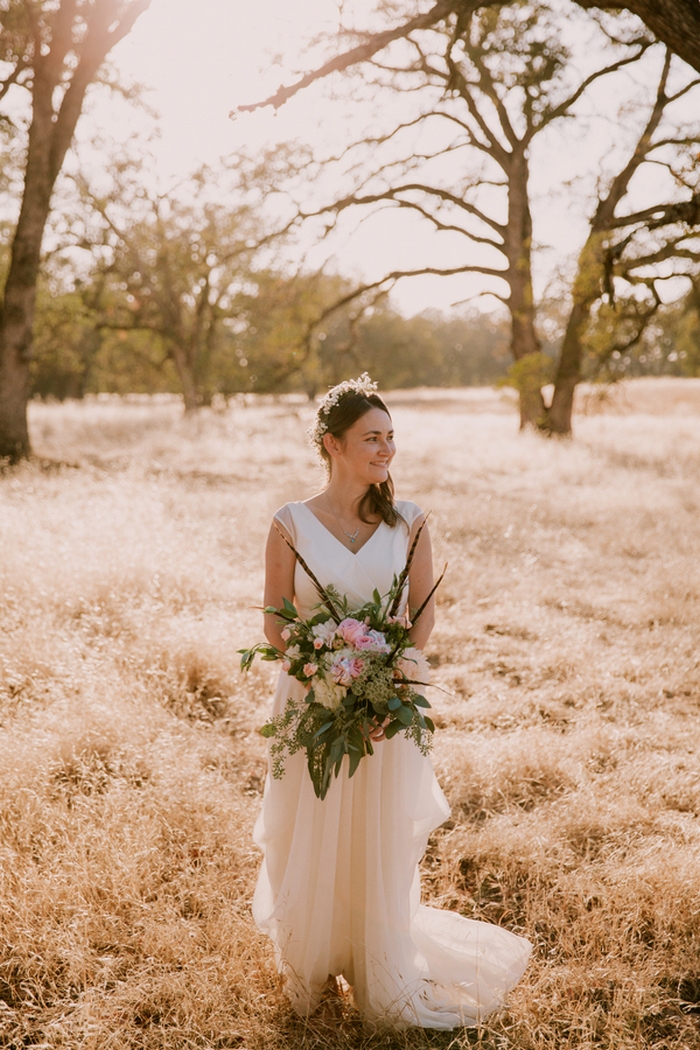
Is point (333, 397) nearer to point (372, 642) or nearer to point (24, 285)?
point (372, 642)

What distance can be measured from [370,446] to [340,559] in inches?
16.8

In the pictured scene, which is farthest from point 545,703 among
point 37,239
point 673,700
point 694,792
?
point 37,239

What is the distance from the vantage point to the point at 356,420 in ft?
9.30

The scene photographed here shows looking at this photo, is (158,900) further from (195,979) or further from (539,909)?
(539,909)

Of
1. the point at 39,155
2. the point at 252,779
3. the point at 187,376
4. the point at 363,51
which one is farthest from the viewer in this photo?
the point at 187,376

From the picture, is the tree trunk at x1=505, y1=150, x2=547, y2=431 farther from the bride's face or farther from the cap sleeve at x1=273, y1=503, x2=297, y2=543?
the cap sleeve at x1=273, y1=503, x2=297, y2=543

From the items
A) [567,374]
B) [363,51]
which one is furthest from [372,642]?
[567,374]

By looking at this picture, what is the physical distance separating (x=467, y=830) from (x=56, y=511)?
666 cm

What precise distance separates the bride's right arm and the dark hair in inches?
12.9

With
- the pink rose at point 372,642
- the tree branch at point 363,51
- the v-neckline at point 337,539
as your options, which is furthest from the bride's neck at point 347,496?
the tree branch at point 363,51

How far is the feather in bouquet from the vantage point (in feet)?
7.80

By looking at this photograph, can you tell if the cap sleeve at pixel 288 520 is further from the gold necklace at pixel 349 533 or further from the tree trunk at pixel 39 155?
the tree trunk at pixel 39 155

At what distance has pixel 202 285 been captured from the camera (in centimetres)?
3012

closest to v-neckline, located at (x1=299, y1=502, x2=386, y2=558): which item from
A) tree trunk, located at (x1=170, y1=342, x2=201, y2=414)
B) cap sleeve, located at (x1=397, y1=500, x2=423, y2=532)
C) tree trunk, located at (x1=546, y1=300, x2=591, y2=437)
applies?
cap sleeve, located at (x1=397, y1=500, x2=423, y2=532)
